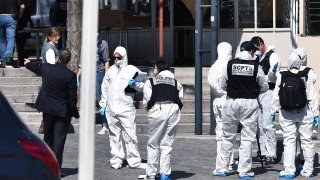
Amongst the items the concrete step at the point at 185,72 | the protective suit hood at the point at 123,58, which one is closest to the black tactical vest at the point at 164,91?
the protective suit hood at the point at 123,58

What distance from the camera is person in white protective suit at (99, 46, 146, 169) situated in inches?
491

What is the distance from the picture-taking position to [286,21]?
2020cm

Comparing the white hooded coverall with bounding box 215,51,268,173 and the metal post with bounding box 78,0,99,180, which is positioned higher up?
the metal post with bounding box 78,0,99,180

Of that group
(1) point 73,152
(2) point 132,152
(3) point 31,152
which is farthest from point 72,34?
(3) point 31,152

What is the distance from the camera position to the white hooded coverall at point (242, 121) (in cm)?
1198

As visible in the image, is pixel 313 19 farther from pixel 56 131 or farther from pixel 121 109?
pixel 56 131

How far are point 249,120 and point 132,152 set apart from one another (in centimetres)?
174

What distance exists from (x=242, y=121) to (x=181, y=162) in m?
1.69

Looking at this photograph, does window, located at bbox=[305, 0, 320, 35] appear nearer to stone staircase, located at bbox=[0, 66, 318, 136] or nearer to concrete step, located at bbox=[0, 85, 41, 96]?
stone staircase, located at bbox=[0, 66, 318, 136]

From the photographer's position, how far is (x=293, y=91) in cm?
1204

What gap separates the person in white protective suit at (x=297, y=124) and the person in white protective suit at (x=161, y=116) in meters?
1.51

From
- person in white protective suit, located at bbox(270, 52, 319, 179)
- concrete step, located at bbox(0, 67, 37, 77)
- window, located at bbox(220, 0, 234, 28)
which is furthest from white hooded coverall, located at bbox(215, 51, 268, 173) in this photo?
window, located at bbox(220, 0, 234, 28)

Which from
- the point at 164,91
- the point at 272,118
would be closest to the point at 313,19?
the point at 272,118

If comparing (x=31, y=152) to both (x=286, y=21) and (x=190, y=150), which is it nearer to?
(x=190, y=150)
